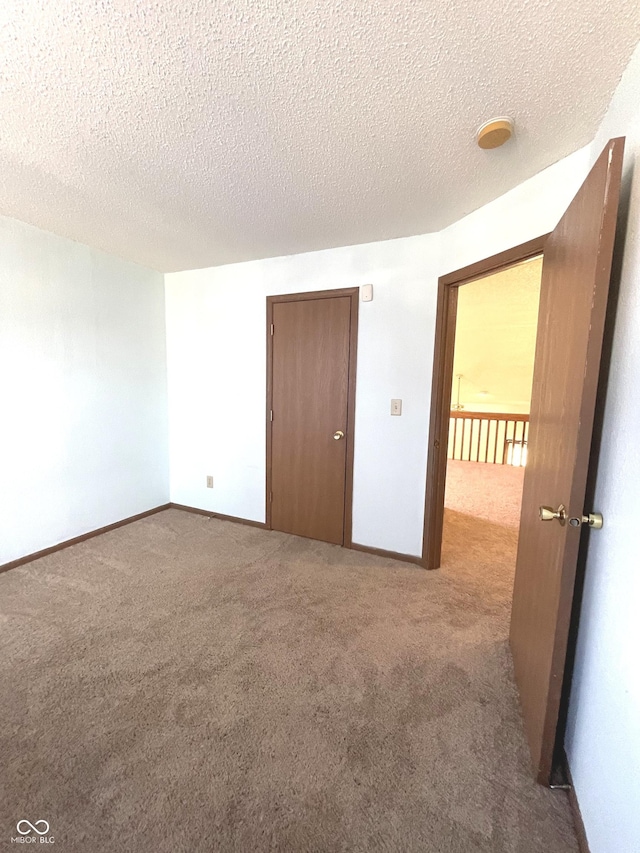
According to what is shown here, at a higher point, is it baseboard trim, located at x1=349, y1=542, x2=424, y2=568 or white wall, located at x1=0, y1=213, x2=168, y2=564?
white wall, located at x1=0, y1=213, x2=168, y2=564

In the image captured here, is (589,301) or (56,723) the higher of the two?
(589,301)

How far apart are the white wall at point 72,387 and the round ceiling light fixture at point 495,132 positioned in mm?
2750

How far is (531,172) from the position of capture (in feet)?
5.32

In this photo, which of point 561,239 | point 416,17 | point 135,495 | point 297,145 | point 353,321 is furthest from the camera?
point 135,495

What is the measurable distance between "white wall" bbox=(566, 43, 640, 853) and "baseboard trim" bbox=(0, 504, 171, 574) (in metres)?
3.23

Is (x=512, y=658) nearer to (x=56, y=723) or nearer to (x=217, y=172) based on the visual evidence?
(x=56, y=723)

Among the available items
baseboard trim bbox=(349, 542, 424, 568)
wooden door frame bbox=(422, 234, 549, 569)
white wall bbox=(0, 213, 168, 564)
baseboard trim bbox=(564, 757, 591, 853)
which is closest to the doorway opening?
wooden door frame bbox=(422, 234, 549, 569)

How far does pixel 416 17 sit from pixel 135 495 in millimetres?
3517

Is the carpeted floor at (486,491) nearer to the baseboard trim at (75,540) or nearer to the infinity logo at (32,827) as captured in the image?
the baseboard trim at (75,540)

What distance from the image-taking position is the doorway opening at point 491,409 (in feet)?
10.4

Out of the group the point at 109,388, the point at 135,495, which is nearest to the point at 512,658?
the point at 135,495

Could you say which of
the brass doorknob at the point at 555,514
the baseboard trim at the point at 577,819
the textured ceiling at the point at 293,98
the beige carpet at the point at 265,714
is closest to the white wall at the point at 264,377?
the textured ceiling at the point at 293,98

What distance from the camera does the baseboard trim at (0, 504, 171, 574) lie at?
2425 millimetres

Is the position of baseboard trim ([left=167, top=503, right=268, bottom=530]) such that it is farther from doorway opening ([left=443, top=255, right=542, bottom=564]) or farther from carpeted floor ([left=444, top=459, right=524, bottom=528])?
carpeted floor ([left=444, top=459, right=524, bottom=528])
